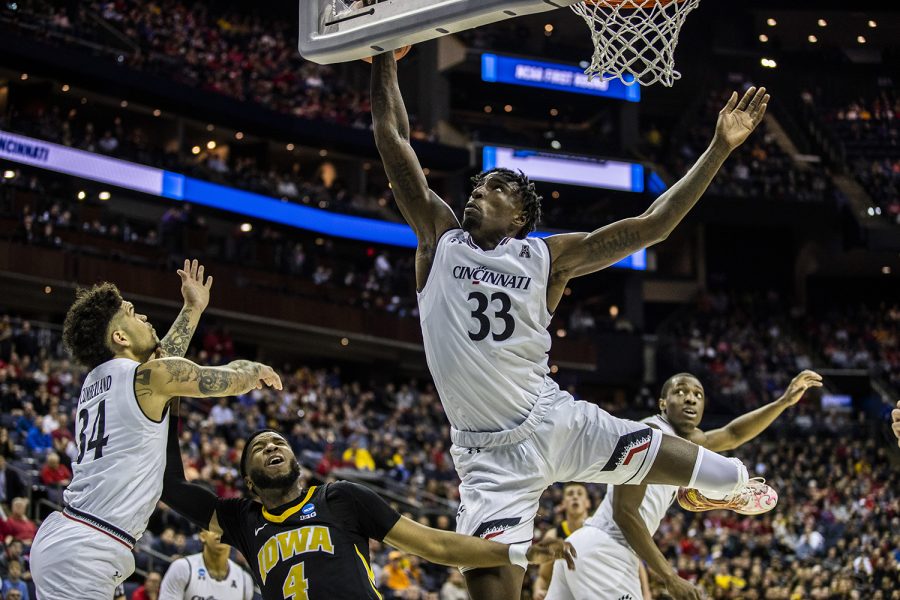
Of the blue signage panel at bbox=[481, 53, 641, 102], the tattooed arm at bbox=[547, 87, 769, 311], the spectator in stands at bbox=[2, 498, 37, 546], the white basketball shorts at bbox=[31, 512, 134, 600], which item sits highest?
the blue signage panel at bbox=[481, 53, 641, 102]

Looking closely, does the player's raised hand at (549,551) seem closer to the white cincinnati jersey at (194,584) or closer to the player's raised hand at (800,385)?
the player's raised hand at (800,385)

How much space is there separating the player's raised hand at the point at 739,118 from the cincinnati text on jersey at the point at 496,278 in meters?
1.25

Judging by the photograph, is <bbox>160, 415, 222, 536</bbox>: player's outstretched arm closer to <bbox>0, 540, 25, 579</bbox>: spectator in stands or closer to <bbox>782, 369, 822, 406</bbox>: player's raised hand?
<bbox>782, 369, 822, 406</bbox>: player's raised hand

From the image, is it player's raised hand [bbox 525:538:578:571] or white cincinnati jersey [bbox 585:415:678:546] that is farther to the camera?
white cincinnati jersey [bbox 585:415:678:546]

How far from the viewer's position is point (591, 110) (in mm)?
41344

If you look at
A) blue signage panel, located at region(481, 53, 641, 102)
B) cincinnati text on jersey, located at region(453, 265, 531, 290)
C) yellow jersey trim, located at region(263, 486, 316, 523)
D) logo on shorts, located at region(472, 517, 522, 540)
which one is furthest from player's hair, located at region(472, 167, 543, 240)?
blue signage panel, located at region(481, 53, 641, 102)

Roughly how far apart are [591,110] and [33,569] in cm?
3732

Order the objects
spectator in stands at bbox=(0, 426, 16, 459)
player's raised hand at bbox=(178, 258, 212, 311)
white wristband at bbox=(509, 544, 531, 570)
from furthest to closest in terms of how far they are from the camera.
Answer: spectator in stands at bbox=(0, 426, 16, 459) → player's raised hand at bbox=(178, 258, 212, 311) → white wristband at bbox=(509, 544, 531, 570)

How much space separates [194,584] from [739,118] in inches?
205

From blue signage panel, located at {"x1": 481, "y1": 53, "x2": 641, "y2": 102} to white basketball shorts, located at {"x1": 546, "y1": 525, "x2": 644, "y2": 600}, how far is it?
3074 cm

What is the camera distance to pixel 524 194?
5992 mm

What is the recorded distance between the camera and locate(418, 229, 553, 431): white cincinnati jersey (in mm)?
5555

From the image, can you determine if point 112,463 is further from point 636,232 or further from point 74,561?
point 636,232

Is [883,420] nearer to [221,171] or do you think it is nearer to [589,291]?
[589,291]
